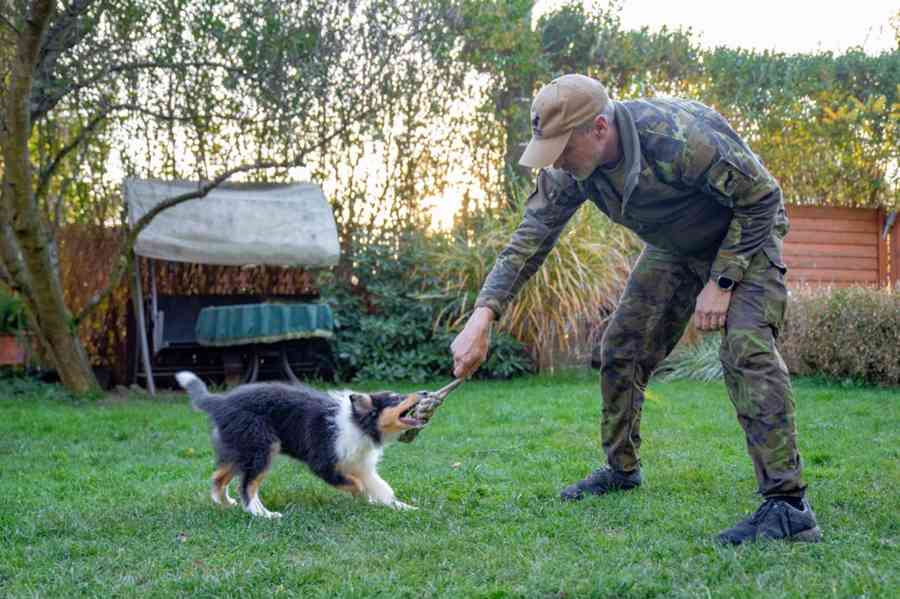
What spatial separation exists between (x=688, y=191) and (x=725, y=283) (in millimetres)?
428

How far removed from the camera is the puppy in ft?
15.2

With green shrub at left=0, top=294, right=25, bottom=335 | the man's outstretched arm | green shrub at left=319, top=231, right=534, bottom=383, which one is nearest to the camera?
the man's outstretched arm

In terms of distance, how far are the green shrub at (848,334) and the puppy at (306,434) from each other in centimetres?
638

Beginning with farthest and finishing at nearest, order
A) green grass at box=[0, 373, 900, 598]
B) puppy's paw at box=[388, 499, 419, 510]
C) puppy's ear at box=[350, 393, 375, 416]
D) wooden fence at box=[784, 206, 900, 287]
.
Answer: wooden fence at box=[784, 206, 900, 287] < puppy's ear at box=[350, 393, 375, 416] < puppy's paw at box=[388, 499, 419, 510] < green grass at box=[0, 373, 900, 598]

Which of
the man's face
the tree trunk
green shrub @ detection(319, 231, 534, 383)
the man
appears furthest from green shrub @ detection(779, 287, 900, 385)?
the tree trunk

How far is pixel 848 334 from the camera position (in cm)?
949

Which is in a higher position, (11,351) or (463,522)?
(463,522)

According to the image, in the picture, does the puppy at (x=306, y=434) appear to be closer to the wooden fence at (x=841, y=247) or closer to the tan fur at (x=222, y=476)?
the tan fur at (x=222, y=476)

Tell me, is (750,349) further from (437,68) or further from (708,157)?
(437,68)

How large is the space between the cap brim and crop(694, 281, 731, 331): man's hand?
2.75 ft

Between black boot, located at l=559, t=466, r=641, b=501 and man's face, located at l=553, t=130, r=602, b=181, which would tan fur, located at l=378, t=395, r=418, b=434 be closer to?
black boot, located at l=559, t=466, r=641, b=501

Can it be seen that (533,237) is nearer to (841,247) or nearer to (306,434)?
(306,434)

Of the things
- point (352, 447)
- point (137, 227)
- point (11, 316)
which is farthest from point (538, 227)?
point (11, 316)

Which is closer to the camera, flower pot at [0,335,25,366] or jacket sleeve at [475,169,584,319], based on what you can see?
jacket sleeve at [475,169,584,319]
